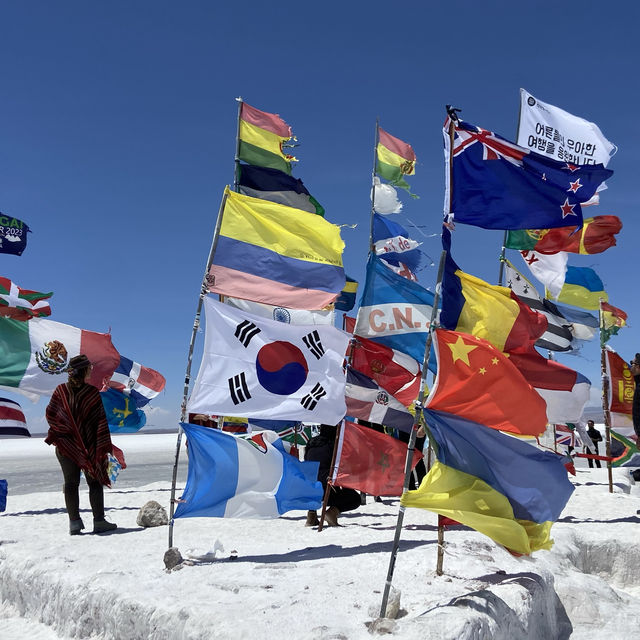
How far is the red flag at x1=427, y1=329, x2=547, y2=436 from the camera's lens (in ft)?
14.1

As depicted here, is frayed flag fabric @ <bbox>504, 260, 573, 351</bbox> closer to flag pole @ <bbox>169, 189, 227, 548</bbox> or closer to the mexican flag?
flag pole @ <bbox>169, 189, 227, 548</bbox>

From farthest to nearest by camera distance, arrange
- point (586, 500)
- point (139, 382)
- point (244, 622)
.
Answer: point (139, 382) → point (586, 500) → point (244, 622)

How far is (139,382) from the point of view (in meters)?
11.7

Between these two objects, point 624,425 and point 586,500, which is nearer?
point 586,500

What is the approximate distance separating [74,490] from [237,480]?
215 centimetres

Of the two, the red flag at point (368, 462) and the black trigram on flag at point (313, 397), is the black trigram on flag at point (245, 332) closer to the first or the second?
the black trigram on flag at point (313, 397)

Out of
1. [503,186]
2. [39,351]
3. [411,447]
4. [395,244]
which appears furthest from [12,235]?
[411,447]

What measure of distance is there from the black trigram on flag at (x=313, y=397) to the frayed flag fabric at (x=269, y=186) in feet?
7.09

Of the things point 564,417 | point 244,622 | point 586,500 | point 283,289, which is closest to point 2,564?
point 244,622

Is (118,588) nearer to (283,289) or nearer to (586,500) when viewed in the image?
(283,289)

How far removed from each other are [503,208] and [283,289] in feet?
7.36

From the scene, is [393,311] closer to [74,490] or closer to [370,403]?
[370,403]

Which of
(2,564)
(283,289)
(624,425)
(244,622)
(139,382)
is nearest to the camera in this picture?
(244,622)

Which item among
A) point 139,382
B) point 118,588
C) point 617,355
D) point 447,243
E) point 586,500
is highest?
point 447,243
